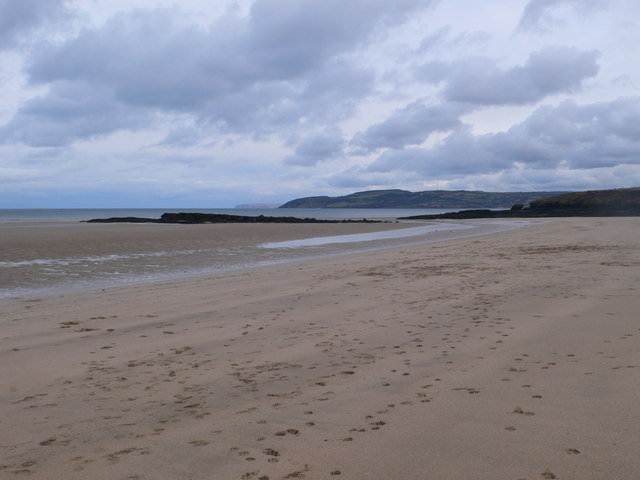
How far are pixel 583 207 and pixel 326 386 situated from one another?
7821 centimetres

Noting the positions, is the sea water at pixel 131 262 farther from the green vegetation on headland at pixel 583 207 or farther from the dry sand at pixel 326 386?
the green vegetation on headland at pixel 583 207

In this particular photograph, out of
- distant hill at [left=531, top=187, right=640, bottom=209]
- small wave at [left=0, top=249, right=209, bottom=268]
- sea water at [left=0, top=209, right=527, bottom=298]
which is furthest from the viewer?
distant hill at [left=531, top=187, right=640, bottom=209]

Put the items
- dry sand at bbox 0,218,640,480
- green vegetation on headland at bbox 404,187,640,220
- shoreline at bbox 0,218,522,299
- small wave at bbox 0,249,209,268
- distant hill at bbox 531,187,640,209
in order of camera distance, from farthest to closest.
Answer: distant hill at bbox 531,187,640,209, green vegetation on headland at bbox 404,187,640,220, small wave at bbox 0,249,209,268, shoreline at bbox 0,218,522,299, dry sand at bbox 0,218,640,480

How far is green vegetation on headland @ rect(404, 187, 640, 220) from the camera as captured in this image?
70250mm

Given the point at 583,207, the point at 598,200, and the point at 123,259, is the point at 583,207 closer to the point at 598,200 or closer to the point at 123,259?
the point at 598,200

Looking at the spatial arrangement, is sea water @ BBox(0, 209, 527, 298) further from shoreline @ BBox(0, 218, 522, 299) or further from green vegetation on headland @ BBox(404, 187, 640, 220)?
green vegetation on headland @ BBox(404, 187, 640, 220)

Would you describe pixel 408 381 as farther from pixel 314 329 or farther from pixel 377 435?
pixel 314 329

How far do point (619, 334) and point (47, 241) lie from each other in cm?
2616

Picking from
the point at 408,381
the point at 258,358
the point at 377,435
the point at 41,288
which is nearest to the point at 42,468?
the point at 377,435

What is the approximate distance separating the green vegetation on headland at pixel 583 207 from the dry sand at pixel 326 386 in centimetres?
6429

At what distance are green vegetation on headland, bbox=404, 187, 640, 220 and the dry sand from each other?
211 feet

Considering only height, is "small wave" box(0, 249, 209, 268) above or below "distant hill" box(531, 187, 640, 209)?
below

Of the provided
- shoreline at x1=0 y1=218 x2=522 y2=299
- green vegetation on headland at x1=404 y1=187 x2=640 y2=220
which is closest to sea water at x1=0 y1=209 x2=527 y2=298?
shoreline at x1=0 y1=218 x2=522 y2=299

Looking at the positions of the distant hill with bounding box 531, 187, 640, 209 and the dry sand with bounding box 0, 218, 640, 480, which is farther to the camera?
the distant hill with bounding box 531, 187, 640, 209
